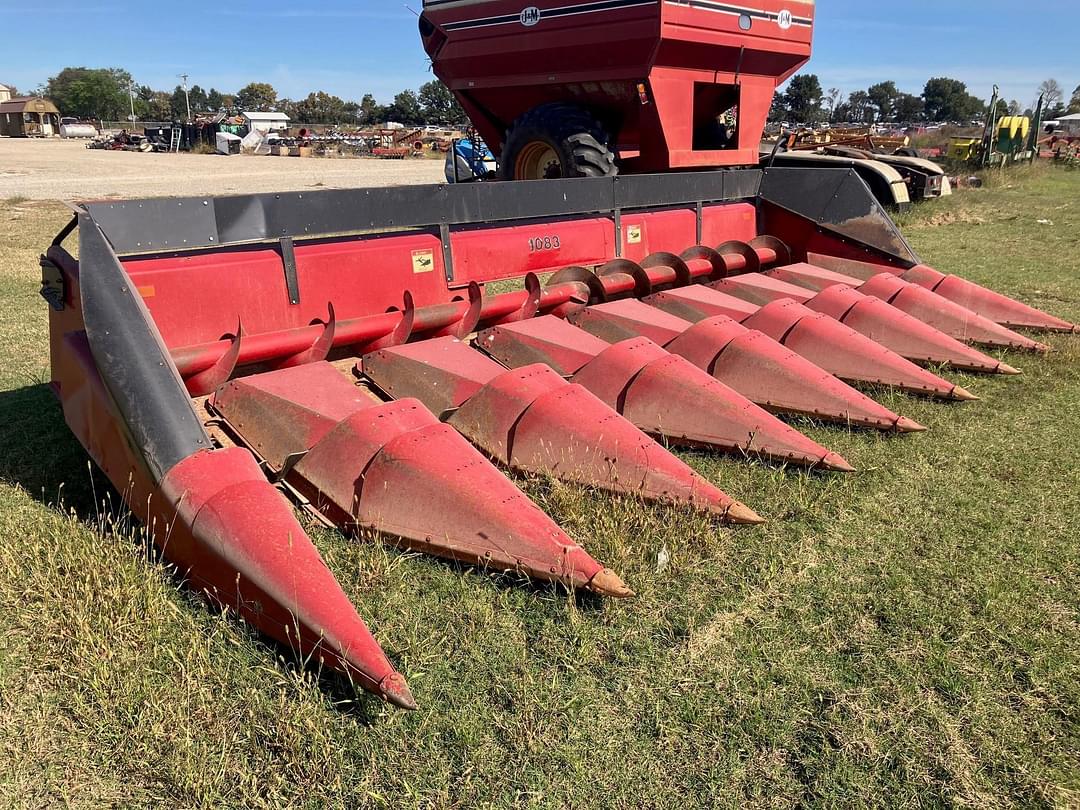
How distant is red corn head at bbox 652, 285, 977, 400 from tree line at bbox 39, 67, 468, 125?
86.1 metres

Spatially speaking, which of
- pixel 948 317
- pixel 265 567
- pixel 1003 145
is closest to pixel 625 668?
pixel 265 567

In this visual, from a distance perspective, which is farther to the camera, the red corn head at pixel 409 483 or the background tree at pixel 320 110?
the background tree at pixel 320 110

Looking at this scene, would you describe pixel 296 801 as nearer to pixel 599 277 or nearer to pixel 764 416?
pixel 764 416

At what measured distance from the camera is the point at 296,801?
1.69m

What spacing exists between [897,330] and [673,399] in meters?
1.78

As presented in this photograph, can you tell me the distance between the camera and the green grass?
5.69ft

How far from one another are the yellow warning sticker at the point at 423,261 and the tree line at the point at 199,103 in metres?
85.8

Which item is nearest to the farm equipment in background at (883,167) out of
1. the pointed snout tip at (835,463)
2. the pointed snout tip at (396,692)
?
the pointed snout tip at (835,463)

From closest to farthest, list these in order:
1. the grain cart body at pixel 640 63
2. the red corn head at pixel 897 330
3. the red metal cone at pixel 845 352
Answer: the red metal cone at pixel 845 352
the red corn head at pixel 897 330
the grain cart body at pixel 640 63

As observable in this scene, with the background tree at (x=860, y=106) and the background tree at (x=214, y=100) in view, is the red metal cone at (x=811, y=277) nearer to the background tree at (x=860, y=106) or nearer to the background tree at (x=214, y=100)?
the background tree at (x=860, y=106)

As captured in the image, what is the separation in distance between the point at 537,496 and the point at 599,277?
2080 mm

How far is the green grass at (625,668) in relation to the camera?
174 centimetres

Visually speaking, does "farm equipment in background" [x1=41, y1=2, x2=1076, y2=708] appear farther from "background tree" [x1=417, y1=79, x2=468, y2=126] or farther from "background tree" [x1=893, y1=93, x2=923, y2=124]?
"background tree" [x1=893, y1=93, x2=923, y2=124]

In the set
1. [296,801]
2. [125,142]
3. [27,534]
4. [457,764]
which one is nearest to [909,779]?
[457,764]
